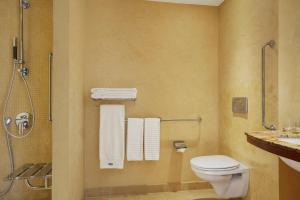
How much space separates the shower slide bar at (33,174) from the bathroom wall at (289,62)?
2068 mm

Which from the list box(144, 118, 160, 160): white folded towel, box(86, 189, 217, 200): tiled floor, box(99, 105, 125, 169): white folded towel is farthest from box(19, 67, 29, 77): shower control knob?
box(86, 189, 217, 200): tiled floor

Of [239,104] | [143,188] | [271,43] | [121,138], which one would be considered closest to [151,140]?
[121,138]

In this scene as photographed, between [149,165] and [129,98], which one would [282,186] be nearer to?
[149,165]

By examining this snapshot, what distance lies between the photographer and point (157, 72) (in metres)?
2.50

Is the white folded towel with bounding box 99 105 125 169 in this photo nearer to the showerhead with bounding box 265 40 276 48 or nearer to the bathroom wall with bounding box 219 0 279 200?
the bathroom wall with bounding box 219 0 279 200

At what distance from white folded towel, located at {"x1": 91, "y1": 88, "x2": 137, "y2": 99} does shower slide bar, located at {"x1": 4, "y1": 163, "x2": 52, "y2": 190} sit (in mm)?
846

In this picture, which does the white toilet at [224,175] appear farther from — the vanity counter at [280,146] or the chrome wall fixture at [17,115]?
the chrome wall fixture at [17,115]

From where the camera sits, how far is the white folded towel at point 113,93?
2.21 m

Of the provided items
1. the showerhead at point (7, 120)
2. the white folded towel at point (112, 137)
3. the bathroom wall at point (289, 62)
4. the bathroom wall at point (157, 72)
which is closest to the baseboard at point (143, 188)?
the bathroom wall at point (157, 72)

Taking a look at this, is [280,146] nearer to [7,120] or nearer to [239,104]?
[239,104]

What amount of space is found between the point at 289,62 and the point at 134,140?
1.63 metres

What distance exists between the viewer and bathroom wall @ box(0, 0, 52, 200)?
82.7 inches

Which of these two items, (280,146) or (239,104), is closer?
(280,146)

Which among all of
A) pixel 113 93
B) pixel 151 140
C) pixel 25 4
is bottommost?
pixel 151 140
